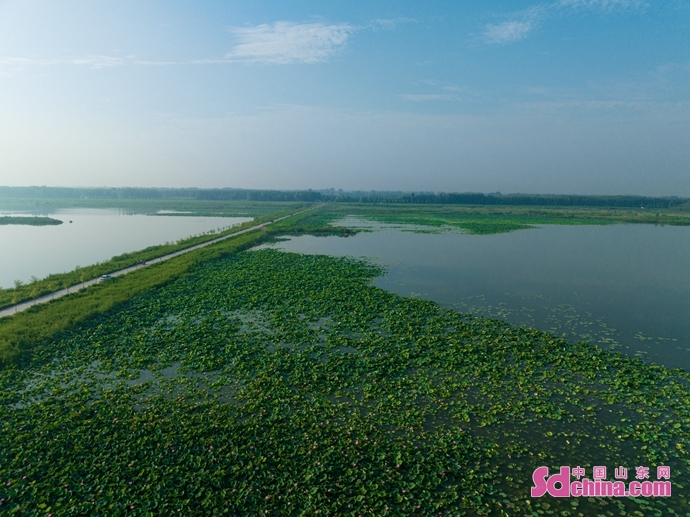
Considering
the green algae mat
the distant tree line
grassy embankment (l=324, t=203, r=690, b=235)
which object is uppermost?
the distant tree line

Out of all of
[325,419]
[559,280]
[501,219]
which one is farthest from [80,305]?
[501,219]

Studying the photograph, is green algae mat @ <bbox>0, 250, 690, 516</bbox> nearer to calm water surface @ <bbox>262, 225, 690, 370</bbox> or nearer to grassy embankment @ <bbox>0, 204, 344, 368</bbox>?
grassy embankment @ <bbox>0, 204, 344, 368</bbox>

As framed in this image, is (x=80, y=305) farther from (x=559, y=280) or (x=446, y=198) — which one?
(x=446, y=198)

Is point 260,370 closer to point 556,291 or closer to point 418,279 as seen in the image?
point 418,279

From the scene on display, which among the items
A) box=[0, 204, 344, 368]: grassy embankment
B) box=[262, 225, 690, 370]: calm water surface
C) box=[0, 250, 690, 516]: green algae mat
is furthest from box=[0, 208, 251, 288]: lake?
box=[0, 250, 690, 516]: green algae mat

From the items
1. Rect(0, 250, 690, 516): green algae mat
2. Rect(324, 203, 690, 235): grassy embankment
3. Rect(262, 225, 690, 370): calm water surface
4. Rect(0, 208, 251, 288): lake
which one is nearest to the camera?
Rect(0, 250, 690, 516): green algae mat

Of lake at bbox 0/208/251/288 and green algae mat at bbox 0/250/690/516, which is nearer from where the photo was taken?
green algae mat at bbox 0/250/690/516

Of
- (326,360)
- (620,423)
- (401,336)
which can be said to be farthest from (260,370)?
(620,423)

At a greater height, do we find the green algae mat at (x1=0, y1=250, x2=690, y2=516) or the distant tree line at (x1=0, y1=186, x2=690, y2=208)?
the distant tree line at (x1=0, y1=186, x2=690, y2=208)
